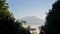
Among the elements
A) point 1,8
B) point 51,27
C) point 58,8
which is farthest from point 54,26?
point 1,8

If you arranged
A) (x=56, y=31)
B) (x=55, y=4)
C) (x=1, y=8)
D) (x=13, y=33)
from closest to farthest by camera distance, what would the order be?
1. (x=56, y=31)
2. (x=13, y=33)
3. (x=55, y=4)
4. (x=1, y=8)

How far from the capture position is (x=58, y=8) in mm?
41844

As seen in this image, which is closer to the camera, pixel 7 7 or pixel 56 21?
pixel 56 21

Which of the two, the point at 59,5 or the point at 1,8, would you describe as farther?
the point at 1,8

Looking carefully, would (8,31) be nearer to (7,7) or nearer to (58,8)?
(58,8)

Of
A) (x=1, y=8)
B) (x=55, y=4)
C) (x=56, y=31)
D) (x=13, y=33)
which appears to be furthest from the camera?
(x=1, y=8)

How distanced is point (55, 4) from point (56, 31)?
7542 millimetres

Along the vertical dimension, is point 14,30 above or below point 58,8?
below

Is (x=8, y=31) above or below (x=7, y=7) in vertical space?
below

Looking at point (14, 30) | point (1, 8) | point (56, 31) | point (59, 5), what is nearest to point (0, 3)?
point (1, 8)

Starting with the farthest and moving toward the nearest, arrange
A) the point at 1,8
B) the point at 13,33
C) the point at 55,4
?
the point at 1,8
the point at 55,4
the point at 13,33

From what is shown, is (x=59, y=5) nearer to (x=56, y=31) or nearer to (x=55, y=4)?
(x=55, y=4)

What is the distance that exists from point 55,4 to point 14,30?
28.7 feet

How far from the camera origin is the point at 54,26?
37.9 m
